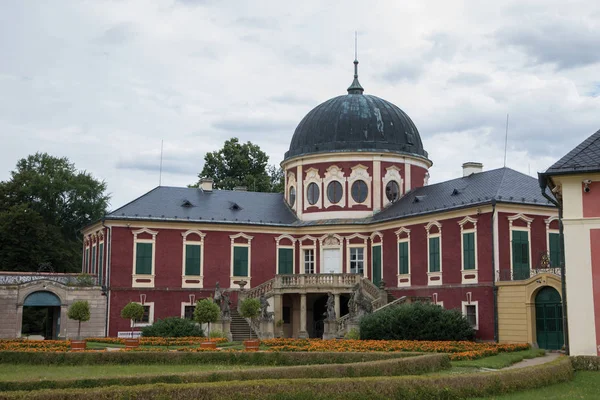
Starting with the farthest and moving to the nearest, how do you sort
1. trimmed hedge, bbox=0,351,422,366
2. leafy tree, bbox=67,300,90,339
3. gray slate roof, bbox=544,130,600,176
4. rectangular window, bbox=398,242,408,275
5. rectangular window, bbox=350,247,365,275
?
rectangular window, bbox=350,247,365,275 < rectangular window, bbox=398,242,408,275 < leafy tree, bbox=67,300,90,339 < trimmed hedge, bbox=0,351,422,366 < gray slate roof, bbox=544,130,600,176

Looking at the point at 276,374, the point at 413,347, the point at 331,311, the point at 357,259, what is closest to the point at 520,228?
the point at 331,311

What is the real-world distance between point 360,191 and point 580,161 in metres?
23.5

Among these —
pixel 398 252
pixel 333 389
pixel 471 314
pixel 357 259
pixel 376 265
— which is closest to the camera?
pixel 333 389

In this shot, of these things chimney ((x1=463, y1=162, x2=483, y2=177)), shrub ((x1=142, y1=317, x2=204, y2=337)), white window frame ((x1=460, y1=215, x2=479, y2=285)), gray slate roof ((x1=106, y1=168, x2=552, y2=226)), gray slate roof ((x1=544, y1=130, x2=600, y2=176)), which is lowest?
shrub ((x1=142, y1=317, x2=204, y2=337))

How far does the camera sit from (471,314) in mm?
35156

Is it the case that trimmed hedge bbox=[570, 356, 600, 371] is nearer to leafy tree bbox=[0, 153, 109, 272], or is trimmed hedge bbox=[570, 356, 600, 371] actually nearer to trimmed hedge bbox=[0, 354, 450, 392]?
trimmed hedge bbox=[0, 354, 450, 392]

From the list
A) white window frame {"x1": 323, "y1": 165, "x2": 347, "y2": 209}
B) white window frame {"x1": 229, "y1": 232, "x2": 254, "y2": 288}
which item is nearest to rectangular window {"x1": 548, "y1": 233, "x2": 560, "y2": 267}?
white window frame {"x1": 323, "y1": 165, "x2": 347, "y2": 209}

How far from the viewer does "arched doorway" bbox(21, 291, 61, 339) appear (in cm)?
3891

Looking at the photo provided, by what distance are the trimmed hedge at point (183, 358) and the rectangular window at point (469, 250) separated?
1367 centimetres

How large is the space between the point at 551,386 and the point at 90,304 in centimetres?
2788

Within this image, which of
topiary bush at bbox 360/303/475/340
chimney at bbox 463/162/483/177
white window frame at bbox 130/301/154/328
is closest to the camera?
topiary bush at bbox 360/303/475/340

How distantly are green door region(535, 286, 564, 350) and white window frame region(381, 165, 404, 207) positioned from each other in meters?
14.6

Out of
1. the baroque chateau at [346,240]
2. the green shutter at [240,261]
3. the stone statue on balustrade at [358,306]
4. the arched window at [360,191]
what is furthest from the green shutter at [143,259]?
the arched window at [360,191]

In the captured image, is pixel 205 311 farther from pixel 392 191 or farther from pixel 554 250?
pixel 554 250
